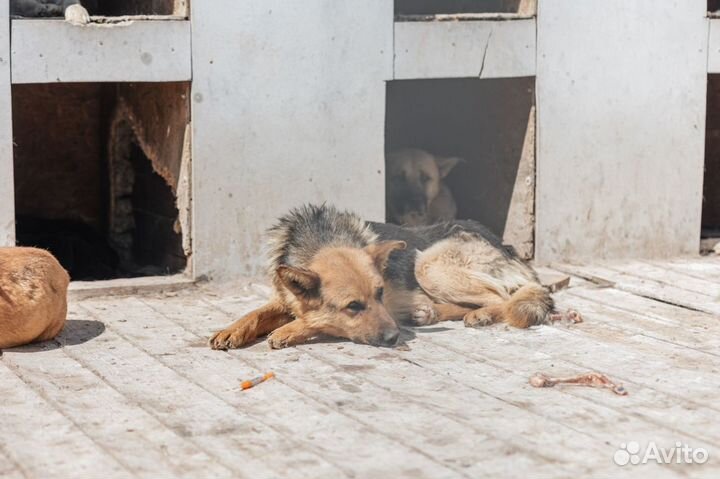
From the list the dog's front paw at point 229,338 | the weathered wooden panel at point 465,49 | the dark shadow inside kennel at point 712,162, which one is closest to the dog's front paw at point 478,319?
the dog's front paw at point 229,338

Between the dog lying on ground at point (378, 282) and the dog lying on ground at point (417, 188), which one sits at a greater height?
the dog lying on ground at point (417, 188)

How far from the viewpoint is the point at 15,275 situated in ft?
20.4

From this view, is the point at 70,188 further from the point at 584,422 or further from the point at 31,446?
the point at 584,422

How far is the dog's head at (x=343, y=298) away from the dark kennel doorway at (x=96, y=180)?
7.25ft

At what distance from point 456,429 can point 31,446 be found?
185 cm

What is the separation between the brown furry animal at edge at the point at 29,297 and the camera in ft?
20.1

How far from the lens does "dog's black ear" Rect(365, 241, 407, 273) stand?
682 centimetres

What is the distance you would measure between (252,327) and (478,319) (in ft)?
4.81

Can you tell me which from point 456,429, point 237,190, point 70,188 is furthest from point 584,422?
point 70,188

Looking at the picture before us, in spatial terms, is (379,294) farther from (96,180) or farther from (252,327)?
(96,180)

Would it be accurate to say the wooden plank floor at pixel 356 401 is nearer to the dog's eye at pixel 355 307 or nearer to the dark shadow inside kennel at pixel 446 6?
the dog's eye at pixel 355 307

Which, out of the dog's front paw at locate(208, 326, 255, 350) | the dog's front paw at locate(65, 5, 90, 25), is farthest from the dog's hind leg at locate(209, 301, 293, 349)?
the dog's front paw at locate(65, 5, 90, 25)

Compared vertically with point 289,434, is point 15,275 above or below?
above

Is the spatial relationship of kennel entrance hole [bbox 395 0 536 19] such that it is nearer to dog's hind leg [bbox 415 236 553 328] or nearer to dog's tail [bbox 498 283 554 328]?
dog's hind leg [bbox 415 236 553 328]
